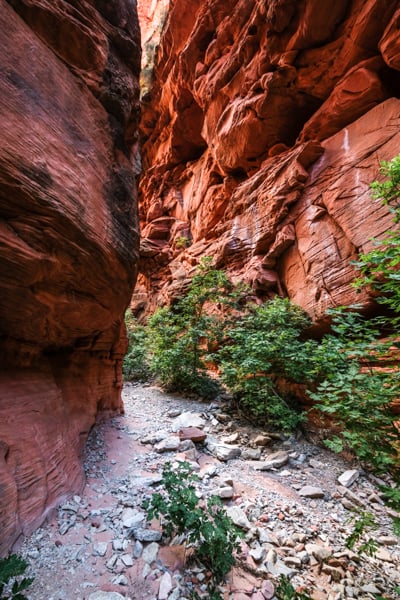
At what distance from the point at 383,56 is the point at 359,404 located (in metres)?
9.48

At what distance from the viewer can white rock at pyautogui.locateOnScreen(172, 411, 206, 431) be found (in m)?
5.81

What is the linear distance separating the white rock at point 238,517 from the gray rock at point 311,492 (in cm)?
146

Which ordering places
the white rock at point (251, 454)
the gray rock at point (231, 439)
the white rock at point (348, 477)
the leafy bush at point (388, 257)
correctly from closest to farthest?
the leafy bush at point (388, 257) → the white rock at point (348, 477) → the white rock at point (251, 454) → the gray rock at point (231, 439)

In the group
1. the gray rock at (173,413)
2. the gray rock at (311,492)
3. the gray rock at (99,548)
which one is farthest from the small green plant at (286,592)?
the gray rock at (173,413)

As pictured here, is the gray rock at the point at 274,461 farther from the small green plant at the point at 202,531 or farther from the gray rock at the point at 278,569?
the small green plant at the point at 202,531

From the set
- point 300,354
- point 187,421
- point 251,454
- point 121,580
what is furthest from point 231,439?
point 121,580

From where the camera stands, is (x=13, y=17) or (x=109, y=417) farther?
(x=109, y=417)

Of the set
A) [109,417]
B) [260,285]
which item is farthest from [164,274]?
[109,417]

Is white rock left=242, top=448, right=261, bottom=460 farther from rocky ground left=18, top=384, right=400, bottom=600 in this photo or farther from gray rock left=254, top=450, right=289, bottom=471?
gray rock left=254, top=450, right=289, bottom=471

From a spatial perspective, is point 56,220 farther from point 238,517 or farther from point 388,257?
point 238,517

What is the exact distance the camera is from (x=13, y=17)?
251 cm

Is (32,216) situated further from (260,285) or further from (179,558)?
(260,285)

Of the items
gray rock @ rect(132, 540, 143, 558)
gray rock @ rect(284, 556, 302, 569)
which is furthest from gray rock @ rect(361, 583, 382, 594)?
gray rock @ rect(132, 540, 143, 558)

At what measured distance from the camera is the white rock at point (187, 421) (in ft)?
19.1
